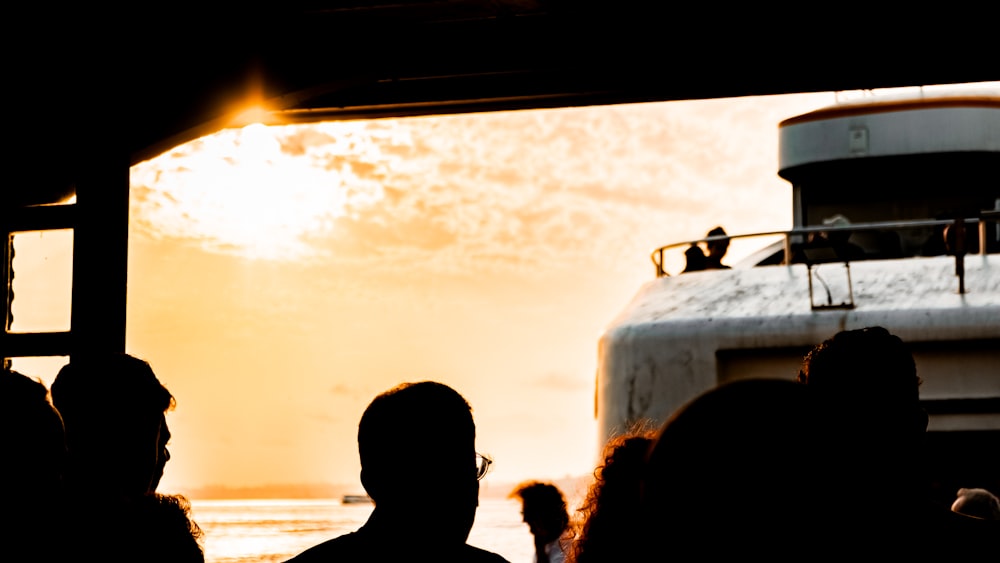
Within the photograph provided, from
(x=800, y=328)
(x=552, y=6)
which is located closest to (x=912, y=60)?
(x=552, y=6)

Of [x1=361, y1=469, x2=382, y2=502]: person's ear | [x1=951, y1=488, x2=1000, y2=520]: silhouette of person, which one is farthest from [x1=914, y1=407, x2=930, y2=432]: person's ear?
[x1=951, y1=488, x2=1000, y2=520]: silhouette of person

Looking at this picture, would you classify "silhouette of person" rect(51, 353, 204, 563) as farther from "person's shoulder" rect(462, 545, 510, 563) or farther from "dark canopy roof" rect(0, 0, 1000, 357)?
"dark canopy roof" rect(0, 0, 1000, 357)

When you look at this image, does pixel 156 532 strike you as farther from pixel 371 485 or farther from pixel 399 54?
A: pixel 399 54

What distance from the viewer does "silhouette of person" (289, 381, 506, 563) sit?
2387 mm

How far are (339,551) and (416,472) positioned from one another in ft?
0.79

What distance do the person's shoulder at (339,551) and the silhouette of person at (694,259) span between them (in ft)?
41.6

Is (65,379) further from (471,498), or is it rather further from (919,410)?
(919,410)

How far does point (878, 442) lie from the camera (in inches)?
70.4

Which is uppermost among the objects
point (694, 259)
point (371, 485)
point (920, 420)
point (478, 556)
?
point (694, 259)

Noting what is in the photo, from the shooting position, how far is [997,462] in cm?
1271

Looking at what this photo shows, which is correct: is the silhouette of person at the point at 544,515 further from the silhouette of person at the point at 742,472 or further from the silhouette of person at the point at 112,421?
the silhouette of person at the point at 742,472

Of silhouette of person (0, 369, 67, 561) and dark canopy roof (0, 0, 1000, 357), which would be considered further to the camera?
dark canopy roof (0, 0, 1000, 357)

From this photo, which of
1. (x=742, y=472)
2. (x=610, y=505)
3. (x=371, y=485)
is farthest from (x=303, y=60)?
(x=742, y=472)

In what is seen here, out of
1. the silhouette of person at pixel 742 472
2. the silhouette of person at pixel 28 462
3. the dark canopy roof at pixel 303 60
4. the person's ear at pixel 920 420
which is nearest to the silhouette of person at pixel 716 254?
the dark canopy roof at pixel 303 60
